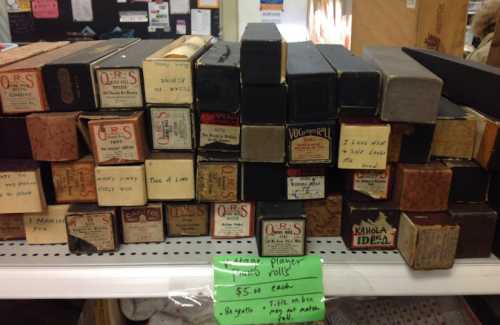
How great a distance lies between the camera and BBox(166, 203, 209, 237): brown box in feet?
2.13

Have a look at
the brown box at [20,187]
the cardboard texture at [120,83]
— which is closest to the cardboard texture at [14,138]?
the brown box at [20,187]

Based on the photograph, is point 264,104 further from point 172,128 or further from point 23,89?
point 23,89

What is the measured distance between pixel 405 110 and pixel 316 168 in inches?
5.4

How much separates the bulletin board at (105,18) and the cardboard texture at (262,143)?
188 centimetres

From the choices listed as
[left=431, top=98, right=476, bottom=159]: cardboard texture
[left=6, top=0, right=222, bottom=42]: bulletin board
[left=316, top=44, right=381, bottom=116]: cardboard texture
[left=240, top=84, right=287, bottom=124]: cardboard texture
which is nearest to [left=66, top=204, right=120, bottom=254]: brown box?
[left=240, top=84, right=287, bottom=124]: cardboard texture

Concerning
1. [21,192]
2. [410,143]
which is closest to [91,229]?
[21,192]

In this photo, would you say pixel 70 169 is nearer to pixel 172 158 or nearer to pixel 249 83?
pixel 172 158

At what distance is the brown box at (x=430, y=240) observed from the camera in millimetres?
571

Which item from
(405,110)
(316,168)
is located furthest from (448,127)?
(316,168)

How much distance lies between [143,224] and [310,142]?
0.27 m

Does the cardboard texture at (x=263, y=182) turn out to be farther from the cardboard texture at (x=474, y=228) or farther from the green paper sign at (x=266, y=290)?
the cardboard texture at (x=474, y=228)

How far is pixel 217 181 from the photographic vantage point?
617 millimetres

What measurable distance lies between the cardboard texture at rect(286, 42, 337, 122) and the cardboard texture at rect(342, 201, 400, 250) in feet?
0.46

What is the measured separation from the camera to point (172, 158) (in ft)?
2.00
